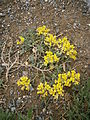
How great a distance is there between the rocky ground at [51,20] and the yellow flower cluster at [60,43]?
5.2 inches

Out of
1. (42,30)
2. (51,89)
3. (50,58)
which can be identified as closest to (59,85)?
(51,89)

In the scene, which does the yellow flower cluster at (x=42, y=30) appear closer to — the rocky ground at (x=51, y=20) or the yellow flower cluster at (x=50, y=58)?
the rocky ground at (x=51, y=20)

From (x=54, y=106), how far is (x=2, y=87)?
0.67 m

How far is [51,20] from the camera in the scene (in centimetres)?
370

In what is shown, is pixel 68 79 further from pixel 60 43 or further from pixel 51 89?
pixel 60 43

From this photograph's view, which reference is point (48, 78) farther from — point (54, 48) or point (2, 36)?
point (2, 36)

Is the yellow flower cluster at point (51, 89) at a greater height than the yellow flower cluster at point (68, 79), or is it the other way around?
the yellow flower cluster at point (68, 79)

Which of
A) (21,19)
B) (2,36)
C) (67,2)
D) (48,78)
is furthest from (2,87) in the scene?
(67,2)

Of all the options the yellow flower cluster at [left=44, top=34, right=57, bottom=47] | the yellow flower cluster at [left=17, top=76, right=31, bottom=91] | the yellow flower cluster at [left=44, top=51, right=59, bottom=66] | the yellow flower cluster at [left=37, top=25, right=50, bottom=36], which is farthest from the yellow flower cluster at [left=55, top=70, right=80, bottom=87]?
the yellow flower cluster at [left=37, top=25, right=50, bottom=36]

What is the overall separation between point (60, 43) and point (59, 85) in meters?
0.62

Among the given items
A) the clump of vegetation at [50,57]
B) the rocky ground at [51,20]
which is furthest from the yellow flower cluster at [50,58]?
the rocky ground at [51,20]

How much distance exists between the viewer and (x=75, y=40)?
3510mm

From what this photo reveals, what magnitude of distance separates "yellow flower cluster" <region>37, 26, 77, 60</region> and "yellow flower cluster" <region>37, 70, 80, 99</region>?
296 millimetres

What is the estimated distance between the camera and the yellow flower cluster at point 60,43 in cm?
325
